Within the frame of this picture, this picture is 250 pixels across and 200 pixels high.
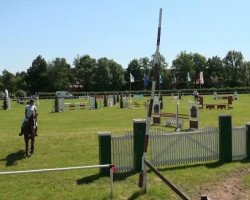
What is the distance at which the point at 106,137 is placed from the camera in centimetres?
1205

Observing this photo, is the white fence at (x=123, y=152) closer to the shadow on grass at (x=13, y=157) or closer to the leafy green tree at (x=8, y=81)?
the shadow on grass at (x=13, y=157)

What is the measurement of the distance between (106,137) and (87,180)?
119cm

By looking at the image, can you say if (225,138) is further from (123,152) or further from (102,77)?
(102,77)

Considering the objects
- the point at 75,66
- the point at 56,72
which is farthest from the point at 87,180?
the point at 75,66

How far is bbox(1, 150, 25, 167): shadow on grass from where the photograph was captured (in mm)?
14473

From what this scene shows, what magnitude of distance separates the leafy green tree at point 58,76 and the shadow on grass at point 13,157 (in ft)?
341

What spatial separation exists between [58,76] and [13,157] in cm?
10632

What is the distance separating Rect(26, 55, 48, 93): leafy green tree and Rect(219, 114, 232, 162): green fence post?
10618cm

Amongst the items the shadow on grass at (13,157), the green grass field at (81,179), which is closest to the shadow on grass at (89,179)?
the green grass field at (81,179)

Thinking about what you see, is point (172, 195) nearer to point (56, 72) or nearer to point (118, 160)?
point (118, 160)

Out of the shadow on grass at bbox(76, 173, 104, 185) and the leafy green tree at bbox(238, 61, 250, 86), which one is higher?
the leafy green tree at bbox(238, 61, 250, 86)

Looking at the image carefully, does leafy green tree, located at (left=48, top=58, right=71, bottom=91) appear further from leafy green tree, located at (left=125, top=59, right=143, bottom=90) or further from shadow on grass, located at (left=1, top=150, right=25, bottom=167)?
shadow on grass, located at (left=1, top=150, right=25, bottom=167)

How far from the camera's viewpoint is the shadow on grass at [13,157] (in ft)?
47.5

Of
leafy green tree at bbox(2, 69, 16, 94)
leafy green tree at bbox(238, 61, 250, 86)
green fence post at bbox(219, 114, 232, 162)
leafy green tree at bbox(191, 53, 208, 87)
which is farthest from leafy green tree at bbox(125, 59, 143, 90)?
green fence post at bbox(219, 114, 232, 162)
